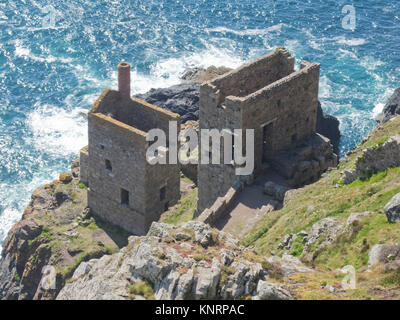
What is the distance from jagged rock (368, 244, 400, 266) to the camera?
96.9 ft

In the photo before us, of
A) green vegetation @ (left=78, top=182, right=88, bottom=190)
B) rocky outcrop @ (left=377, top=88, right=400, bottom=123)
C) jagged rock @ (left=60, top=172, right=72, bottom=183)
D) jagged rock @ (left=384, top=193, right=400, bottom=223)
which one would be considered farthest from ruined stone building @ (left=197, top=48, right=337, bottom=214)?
jagged rock @ (left=60, top=172, right=72, bottom=183)

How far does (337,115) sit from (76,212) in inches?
1311

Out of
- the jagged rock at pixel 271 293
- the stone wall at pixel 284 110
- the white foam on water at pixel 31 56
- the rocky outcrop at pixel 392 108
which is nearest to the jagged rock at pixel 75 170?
the stone wall at pixel 284 110

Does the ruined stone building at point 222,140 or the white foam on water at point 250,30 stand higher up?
the ruined stone building at point 222,140

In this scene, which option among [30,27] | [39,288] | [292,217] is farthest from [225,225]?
[30,27]

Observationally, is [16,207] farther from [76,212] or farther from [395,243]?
[395,243]

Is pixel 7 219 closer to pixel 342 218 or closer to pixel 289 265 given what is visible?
pixel 342 218

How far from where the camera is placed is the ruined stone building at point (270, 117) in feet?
144

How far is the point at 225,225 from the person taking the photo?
A: 4259 centimetres

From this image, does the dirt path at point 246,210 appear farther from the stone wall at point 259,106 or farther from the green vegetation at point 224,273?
the green vegetation at point 224,273

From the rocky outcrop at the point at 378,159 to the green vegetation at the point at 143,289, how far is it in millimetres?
14504

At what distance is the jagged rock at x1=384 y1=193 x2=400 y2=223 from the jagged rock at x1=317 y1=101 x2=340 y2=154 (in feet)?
132

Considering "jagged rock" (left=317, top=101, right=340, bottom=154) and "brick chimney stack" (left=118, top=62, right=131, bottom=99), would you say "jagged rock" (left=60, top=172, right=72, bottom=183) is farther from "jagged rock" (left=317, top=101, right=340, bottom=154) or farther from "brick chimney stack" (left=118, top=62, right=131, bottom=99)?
"jagged rock" (left=317, top=101, right=340, bottom=154)

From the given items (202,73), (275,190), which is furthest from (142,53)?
(275,190)
